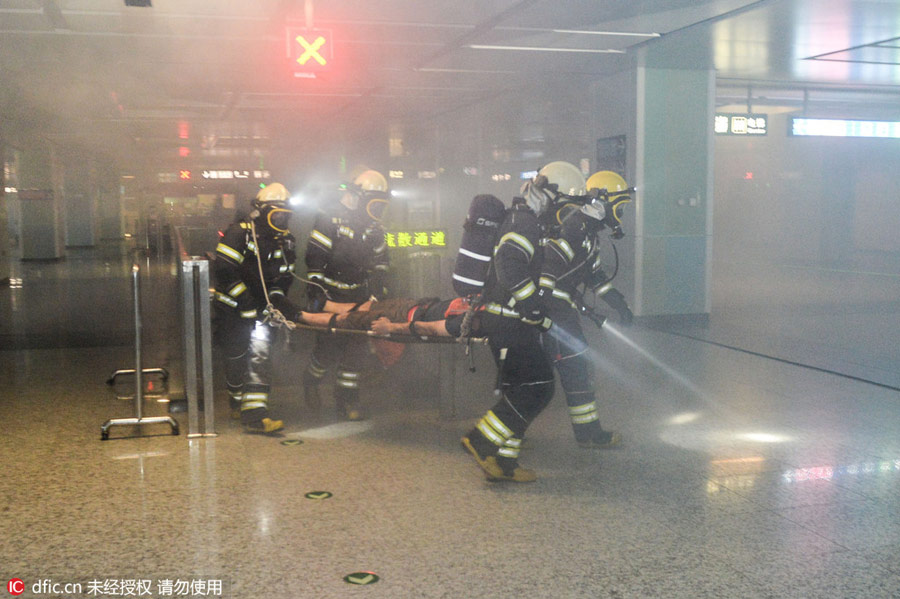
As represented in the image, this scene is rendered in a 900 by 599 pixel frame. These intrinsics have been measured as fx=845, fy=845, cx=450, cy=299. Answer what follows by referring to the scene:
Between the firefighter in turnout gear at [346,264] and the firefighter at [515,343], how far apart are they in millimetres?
1714

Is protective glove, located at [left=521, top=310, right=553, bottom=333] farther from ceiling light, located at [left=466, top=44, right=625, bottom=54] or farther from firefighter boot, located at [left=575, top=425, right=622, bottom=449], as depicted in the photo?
ceiling light, located at [left=466, top=44, right=625, bottom=54]

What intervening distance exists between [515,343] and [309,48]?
163 inches

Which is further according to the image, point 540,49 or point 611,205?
point 540,49

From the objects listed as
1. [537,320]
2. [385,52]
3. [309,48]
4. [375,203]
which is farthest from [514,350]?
[385,52]

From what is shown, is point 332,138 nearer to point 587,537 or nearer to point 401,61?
point 401,61

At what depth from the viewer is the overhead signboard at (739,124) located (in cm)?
1291

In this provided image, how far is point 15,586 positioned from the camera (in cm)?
328

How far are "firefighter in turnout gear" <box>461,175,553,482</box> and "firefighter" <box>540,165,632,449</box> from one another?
0.32m

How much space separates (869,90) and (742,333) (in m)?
7.87

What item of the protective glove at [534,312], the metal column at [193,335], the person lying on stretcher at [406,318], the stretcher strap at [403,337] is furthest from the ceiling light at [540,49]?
the protective glove at [534,312]

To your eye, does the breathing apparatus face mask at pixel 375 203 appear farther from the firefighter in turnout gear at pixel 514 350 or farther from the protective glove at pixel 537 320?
the protective glove at pixel 537 320

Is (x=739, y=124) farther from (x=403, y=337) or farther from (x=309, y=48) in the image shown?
(x=403, y=337)

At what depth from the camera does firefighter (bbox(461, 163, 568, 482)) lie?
447 cm

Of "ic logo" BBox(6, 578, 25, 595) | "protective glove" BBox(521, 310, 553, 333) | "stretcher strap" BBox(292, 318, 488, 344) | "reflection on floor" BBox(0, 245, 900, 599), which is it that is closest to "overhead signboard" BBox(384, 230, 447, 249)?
"reflection on floor" BBox(0, 245, 900, 599)
